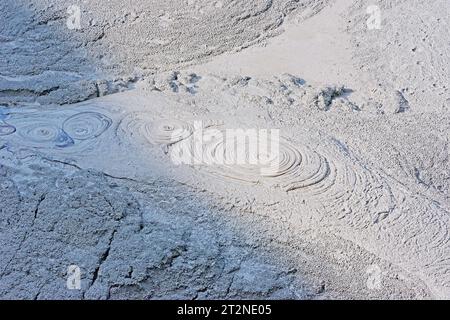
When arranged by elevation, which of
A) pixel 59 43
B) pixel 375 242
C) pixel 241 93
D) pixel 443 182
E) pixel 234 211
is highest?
pixel 59 43

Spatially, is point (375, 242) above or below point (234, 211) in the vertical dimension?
below

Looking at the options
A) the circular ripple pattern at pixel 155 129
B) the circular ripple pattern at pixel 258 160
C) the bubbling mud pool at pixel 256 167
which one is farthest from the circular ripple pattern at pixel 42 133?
the circular ripple pattern at pixel 258 160

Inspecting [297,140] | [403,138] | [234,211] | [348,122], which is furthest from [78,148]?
[403,138]

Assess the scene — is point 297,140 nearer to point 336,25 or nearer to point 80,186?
point 80,186

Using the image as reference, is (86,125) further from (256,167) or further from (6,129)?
(256,167)

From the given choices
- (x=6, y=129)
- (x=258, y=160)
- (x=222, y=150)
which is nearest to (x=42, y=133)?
(x=6, y=129)

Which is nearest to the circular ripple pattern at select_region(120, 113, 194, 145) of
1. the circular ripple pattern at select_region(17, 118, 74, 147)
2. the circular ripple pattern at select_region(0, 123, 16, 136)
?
the circular ripple pattern at select_region(17, 118, 74, 147)
